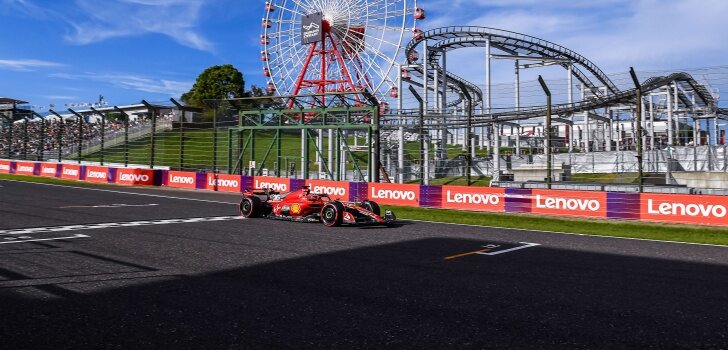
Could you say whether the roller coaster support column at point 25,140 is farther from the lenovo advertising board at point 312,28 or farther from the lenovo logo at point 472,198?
the lenovo logo at point 472,198

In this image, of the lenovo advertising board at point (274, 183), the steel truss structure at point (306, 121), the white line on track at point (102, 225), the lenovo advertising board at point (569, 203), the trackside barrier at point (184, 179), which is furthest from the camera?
the trackside barrier at point (184, 179)

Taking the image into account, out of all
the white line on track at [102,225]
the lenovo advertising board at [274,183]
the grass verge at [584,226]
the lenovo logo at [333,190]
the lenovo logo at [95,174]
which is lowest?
the grass verge at [584,226]

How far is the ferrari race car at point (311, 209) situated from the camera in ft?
39.8

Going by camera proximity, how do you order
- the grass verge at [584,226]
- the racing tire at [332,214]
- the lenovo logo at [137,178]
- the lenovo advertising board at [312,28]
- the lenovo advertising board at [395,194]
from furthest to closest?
the lenovo advertising board at [312,28], the lenovo logo at [137,178], the lenovo advertising board at [395,194], the racing tire at [332,214], the grass verge at [584,226]

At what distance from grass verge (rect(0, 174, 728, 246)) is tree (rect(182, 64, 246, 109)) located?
213 feet

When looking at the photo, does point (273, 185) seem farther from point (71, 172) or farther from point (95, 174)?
point (71, 172)

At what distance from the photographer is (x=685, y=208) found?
13.5 m

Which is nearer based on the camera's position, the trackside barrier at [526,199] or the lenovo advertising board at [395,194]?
the trackside barrier at [526,199]

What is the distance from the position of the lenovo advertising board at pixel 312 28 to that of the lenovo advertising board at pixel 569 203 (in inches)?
1093

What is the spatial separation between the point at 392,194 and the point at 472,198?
3249mm

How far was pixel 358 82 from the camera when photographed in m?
39.8

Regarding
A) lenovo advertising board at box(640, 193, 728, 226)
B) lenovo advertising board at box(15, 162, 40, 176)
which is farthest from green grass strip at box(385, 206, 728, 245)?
lenovo advertising board at box(15, 162, 40, 176)

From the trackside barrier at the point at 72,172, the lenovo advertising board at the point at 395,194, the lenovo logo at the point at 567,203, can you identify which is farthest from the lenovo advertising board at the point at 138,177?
the lenovo logo at the point at 567,203

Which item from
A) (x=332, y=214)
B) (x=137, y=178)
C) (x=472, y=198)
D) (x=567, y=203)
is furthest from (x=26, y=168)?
(x=567, y=203)
